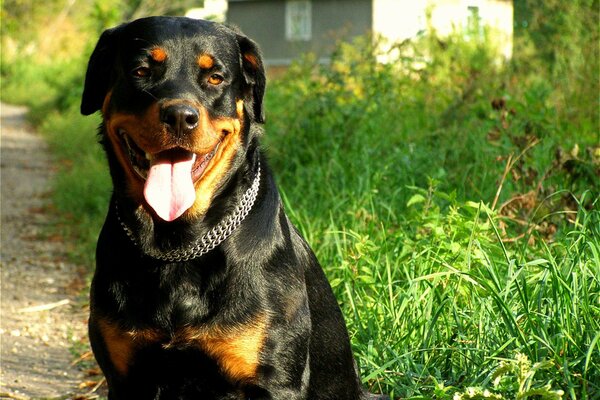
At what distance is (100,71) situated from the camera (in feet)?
12.4

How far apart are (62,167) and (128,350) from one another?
10.3m

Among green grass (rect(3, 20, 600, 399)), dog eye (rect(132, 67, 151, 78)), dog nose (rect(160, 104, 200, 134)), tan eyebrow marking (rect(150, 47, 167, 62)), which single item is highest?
tan eyebrow marking (rect(150, 47, 167, 62))

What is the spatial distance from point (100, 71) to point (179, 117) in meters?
0.70

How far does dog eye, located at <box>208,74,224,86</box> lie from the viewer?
138 inches

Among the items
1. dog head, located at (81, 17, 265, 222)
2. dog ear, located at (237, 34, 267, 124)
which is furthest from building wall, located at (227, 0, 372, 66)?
dog head, located at (81, 17, 265, 222)

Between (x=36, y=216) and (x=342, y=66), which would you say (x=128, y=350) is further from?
(x=36, y=216)

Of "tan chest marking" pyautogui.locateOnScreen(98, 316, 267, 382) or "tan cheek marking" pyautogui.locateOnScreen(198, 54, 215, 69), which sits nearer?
"tan chest marking" pyautogui.locateOnScreen(98, 316, 267, 382)

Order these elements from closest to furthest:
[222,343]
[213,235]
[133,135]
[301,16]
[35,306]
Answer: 1. [222,343]
2. [133,135]
3. [213,235]
4. [35,306]
5. [301,16]

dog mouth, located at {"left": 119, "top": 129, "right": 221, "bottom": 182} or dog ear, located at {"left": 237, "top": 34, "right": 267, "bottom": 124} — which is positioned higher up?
dog ear, located at {"left": 237, "top": 34, "right": 267, "bottom": 124}

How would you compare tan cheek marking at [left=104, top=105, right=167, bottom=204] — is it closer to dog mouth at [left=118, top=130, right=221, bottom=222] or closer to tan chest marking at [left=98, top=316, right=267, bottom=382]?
dog mouth at [left=118, top=130, right=221, bottom=222]

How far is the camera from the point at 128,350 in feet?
10.7

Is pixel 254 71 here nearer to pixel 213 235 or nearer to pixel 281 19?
pixel 213 235

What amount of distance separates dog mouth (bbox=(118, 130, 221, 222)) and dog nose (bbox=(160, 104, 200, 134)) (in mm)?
134

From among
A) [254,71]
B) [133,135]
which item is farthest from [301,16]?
[133,135]
